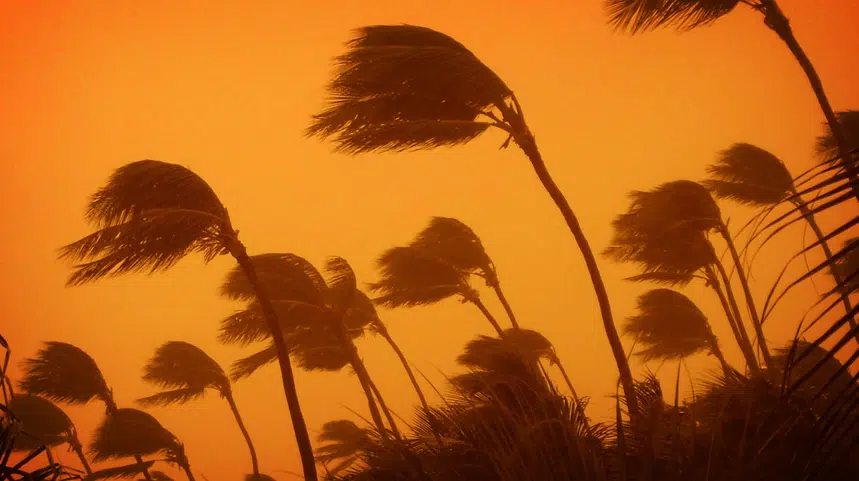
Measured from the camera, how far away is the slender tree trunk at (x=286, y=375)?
7.61m

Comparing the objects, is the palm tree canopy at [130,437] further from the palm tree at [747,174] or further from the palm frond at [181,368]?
the palm tree at [747,174]

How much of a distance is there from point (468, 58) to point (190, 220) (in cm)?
459

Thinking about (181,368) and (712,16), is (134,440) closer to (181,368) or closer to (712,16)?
(181,368)

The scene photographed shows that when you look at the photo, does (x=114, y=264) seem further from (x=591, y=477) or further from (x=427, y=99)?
(x=591, y=477)

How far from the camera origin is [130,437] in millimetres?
14477

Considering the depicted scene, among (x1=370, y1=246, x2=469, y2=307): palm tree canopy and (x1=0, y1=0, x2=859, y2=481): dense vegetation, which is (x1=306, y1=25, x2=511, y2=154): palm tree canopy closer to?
(x1=0, y1=0, x2=859, y2=481): dense vegetation

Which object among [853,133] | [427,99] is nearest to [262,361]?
[427,99]

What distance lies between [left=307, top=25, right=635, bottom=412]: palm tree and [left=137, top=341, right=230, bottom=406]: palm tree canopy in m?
12.0

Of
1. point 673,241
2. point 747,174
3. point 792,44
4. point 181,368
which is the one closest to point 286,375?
point 792,44

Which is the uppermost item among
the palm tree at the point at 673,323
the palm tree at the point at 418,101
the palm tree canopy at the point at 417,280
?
the palm tree at the point at 418,101

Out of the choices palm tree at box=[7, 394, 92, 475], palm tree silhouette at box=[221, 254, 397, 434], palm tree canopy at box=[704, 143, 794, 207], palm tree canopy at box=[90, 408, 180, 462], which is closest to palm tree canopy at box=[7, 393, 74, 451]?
palm tree at box=[7, 394, 92, 475]

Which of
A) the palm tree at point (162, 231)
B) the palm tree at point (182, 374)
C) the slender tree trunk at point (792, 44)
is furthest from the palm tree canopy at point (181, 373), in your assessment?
the slender tree trunk at point (792, 44)

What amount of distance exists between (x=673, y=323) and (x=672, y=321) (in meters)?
0.08

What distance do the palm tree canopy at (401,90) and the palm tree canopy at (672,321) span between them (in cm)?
1049
